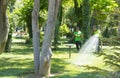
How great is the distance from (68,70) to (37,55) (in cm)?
244

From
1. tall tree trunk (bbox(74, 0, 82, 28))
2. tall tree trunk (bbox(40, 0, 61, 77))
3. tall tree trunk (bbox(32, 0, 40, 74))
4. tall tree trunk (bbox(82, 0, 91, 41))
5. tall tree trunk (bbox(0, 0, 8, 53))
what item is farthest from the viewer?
tall tree trunk (bbox(74, 0, 82, 28))

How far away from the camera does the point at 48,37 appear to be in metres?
12.4

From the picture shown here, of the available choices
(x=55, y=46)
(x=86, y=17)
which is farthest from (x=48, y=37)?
(x=55, y=46)

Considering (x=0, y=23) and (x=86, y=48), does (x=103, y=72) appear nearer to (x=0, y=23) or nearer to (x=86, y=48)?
Answer: (x=0, y=23)

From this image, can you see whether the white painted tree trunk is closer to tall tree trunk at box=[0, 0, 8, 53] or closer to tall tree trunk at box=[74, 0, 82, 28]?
tall tree trunk at box=[0, 0, 8, 53]

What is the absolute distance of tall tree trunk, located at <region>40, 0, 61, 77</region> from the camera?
12031 millimetres

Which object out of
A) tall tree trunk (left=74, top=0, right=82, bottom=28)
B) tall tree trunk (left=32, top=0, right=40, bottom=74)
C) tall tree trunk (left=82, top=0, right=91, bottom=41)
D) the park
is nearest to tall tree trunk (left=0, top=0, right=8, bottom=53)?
the park

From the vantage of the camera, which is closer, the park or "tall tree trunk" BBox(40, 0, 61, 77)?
the park

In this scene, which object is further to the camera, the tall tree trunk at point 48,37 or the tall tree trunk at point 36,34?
the tall tree trunk at point 36,34

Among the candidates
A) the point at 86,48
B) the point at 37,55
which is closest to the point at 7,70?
the point at 37,55

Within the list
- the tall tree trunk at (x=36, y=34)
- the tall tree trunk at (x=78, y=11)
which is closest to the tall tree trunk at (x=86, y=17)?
the tall tree trunk at (x=78, y=11)

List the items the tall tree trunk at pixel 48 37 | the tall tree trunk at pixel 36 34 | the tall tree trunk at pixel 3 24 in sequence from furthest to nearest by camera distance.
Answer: the tall tree trunk at pixel 36 34, the tall tree trunk at pixel 48 37, the tall tree trunk at pixel 3 24

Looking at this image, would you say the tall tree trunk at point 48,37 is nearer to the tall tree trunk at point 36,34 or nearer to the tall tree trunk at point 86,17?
the tall tree trunk at point 36,34

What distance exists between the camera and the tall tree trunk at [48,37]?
12.0m
